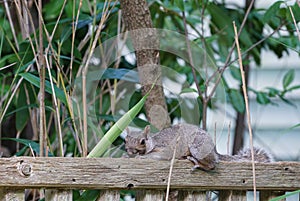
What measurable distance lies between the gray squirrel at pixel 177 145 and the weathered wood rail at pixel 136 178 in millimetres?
30

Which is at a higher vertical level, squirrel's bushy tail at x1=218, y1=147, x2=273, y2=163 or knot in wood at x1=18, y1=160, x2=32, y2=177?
squirrel's bushy tail at x1=218, y1=147, x2=273, y2=163

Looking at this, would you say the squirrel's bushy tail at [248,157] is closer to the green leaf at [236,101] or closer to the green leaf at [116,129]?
the green leaf at [116,129]

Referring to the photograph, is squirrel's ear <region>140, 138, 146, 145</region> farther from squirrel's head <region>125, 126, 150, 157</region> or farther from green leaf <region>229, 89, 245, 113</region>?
green leaf <region>229, 89, 245, 113</region>

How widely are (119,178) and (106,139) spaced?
0.10 meters

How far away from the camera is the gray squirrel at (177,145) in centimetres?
144

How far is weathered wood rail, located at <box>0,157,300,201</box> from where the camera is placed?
1.31 metres

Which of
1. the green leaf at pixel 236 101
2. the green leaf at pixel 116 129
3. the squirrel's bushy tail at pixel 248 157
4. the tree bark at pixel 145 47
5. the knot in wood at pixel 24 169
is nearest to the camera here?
the knot in wood at pixel 24 169

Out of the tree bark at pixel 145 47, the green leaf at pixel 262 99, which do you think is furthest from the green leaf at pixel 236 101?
the tree bark at pixel 145 47

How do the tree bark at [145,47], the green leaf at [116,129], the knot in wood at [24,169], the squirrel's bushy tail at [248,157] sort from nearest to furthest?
1. the knot in wood at [24,169]
2. the green leaf at [116,129]
3. the squirrel's bushy tail at [248,157]
4. the tree bark at [145,47]

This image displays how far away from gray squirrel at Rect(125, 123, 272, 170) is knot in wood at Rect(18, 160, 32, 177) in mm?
267

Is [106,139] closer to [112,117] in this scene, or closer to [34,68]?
[112,117]

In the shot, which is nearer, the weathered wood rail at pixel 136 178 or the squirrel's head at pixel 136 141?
the weathered wood rail at pixel 136 178

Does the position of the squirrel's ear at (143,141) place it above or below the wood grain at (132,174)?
above

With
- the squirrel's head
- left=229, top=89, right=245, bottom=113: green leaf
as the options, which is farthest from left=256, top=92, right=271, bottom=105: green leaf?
the squirrel's head
